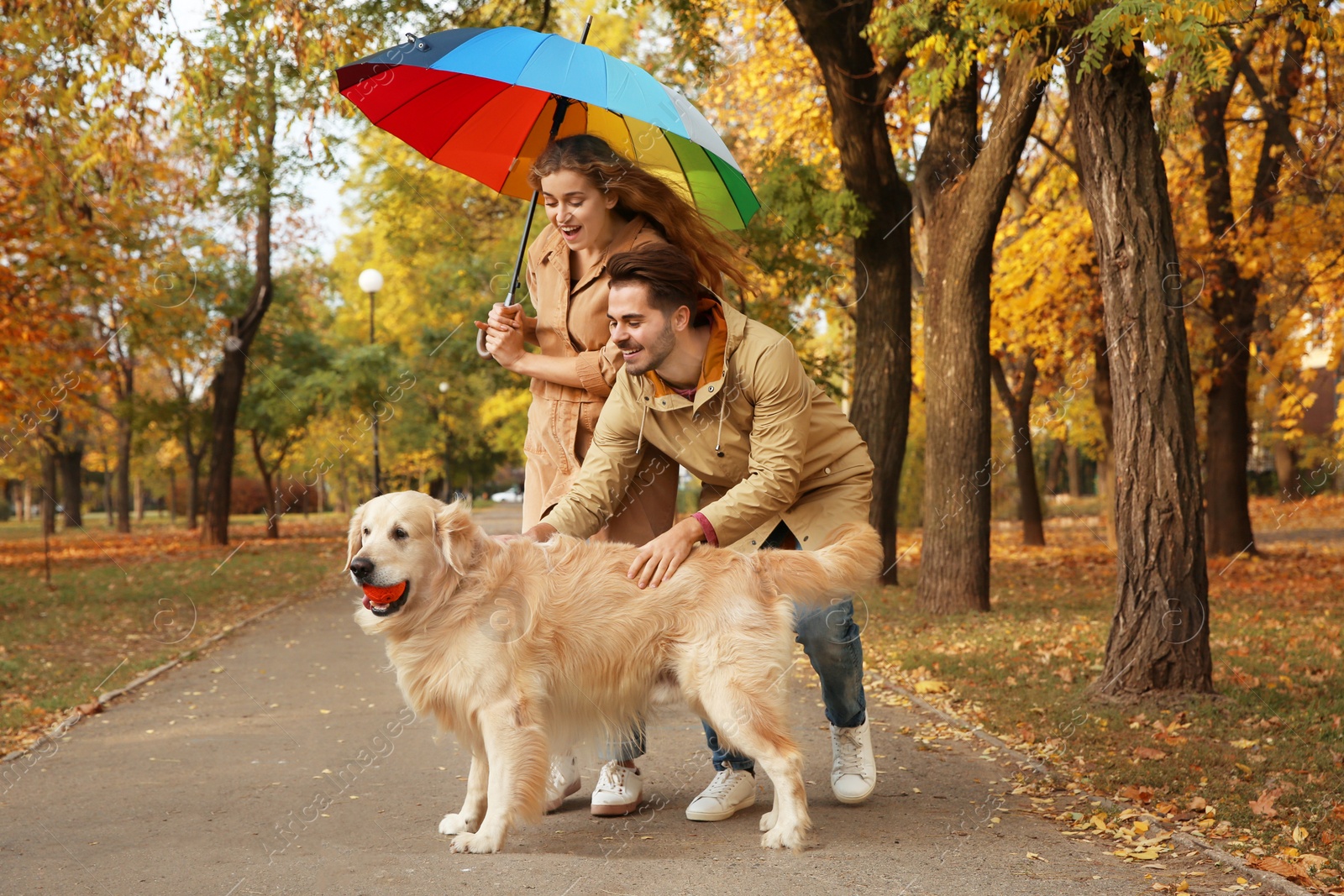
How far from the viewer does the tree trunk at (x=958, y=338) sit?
36.0 feet

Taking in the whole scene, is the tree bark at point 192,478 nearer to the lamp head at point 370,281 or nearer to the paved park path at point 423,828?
the lamp head at point 370,281

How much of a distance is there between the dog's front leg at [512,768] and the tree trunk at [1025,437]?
15703 mm

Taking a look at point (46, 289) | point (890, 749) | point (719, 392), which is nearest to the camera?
point (719, 392)

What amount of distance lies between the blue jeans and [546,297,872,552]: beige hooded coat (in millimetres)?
270

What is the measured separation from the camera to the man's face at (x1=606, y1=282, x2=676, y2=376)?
4328 mm

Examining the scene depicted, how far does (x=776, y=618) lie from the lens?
4.34 meters

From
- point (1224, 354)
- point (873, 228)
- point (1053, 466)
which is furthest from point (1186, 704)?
point (1053, 466)

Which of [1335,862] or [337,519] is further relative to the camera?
[337,519]

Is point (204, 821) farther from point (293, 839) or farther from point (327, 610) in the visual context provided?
point (327, 610)

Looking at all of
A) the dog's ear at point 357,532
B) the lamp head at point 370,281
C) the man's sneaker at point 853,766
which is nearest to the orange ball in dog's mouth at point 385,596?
the dog's ear at point 357,532

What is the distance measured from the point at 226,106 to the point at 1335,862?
1005 centimetres

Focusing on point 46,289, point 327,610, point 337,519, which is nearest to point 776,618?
point 327,610

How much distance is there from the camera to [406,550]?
4.16 meters

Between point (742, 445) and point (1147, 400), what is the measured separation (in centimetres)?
338
